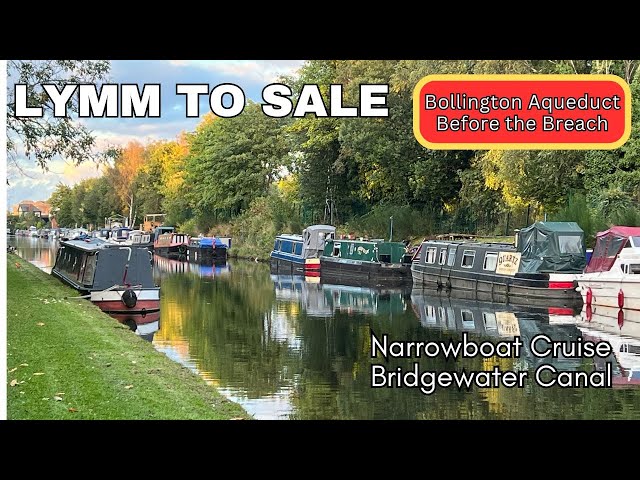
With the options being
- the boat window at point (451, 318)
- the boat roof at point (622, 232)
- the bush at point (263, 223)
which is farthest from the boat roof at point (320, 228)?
the boat roof at point (622, 232)

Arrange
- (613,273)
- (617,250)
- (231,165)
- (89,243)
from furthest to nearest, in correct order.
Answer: (89,243) < (231,165) < (613,273) < (617,250)

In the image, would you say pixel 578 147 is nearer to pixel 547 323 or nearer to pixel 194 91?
pixel 194 91

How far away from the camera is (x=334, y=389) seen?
11.0 meters

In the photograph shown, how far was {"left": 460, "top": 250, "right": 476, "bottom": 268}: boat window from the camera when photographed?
19.9 meters

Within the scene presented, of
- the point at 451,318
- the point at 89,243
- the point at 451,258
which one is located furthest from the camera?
the point at 451,258

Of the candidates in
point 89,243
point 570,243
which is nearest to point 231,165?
point 89,243

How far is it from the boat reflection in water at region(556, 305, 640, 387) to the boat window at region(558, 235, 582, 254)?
1.00 metres

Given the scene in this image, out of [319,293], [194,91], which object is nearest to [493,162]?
[194,91]

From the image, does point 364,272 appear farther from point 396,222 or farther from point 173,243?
point 396,222

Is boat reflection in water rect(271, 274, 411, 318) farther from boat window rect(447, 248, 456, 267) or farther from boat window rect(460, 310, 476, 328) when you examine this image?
boat window rect(460, 310, 476, 328)

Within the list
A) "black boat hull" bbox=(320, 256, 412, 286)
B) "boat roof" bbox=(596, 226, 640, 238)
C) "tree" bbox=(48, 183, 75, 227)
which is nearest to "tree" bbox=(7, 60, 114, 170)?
"tree" bbox=(48, 183, 75, 227)

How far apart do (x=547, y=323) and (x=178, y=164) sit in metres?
5.89

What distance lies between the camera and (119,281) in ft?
62.4

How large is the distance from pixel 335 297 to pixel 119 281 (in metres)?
5.74
